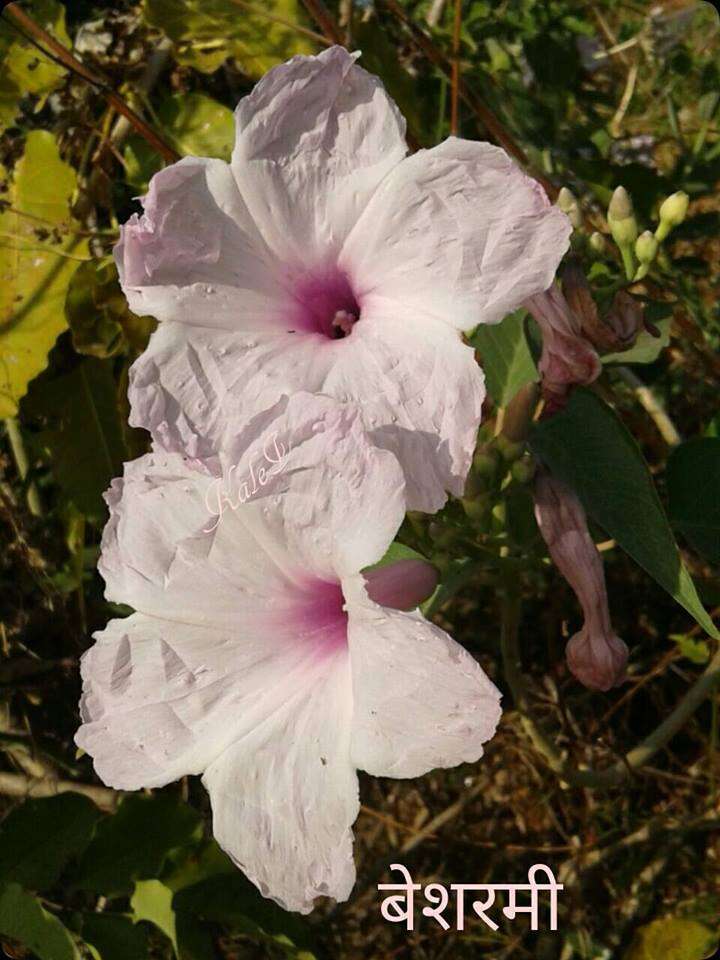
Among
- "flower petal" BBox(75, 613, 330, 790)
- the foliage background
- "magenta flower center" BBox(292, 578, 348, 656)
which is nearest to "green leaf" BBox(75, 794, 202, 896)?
the foliage background

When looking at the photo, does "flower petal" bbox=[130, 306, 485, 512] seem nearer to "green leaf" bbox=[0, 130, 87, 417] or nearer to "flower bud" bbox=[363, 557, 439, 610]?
"flower bud" bbox=[363, 557, 439, 610]

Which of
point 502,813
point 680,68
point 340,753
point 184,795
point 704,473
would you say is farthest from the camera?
point 680,68

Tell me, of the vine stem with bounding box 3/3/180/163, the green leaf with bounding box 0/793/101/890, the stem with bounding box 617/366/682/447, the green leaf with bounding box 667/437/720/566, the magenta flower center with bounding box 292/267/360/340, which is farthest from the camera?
the stem with bounding box 617/366/682/447

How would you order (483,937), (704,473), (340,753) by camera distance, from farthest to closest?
(483,937) < (704,473) < (340,753)

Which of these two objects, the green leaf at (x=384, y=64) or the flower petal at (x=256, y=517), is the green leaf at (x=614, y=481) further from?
the green leaf at (x=384, y=64)

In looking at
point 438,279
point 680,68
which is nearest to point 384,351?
point 438,279

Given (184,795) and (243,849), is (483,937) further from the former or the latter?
(243,849)

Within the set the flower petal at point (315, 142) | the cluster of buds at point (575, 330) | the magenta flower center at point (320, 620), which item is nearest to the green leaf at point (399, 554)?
the magenta flower center at point (320, 620)
